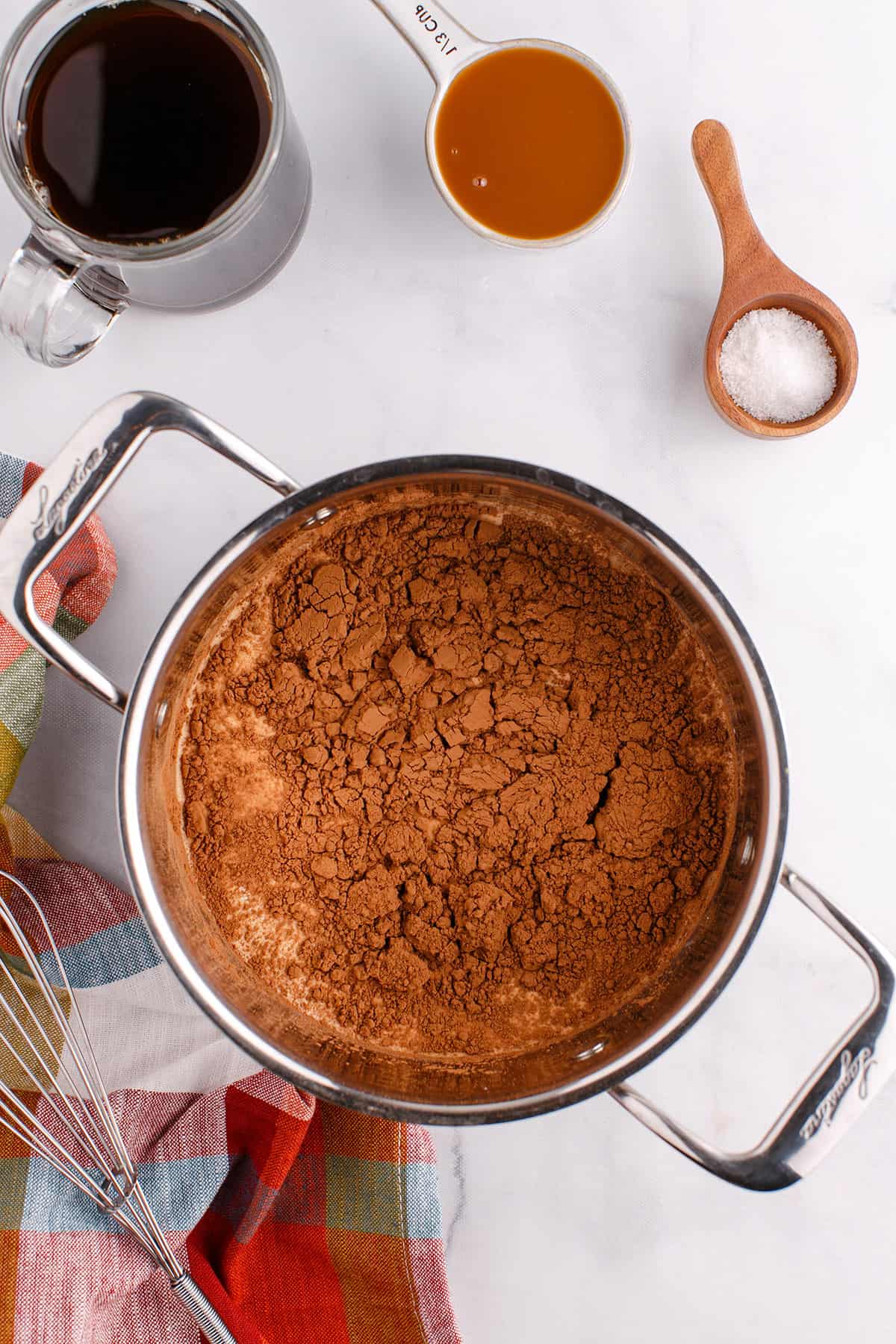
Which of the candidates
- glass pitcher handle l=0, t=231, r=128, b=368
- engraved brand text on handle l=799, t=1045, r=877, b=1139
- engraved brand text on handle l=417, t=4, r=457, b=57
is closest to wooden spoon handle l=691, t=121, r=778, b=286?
engraved brand text on handle l=417, t=4, r=457, b=57

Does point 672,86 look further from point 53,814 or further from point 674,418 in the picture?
point 53,814

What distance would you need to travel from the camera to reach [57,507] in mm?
710

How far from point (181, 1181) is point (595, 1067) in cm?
41

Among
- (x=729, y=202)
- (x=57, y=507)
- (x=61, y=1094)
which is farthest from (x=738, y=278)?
Answer: (x=61, y=1094)

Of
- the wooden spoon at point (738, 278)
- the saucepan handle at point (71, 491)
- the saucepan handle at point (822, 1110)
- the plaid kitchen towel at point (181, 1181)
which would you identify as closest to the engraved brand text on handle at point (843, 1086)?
the saucepan handle at point (822, 1110)

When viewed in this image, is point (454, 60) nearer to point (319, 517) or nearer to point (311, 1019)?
point (319, 517)

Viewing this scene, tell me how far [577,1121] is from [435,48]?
3.15 ft

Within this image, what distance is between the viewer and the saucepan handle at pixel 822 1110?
714mm

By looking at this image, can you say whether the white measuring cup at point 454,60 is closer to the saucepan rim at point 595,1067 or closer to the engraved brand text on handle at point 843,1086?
the saucepan rim at point 595,1067

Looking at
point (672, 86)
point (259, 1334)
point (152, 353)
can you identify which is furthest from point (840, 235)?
point (259, 1334)

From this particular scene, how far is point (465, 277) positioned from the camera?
0.93 m

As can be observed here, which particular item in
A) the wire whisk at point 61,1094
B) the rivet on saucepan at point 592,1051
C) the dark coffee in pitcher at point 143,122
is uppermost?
the dark coffee in pitcher at point 143,122

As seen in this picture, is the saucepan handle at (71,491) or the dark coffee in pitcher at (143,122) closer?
the saucepan handle at (71,491)

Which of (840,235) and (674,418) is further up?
(840,235)
